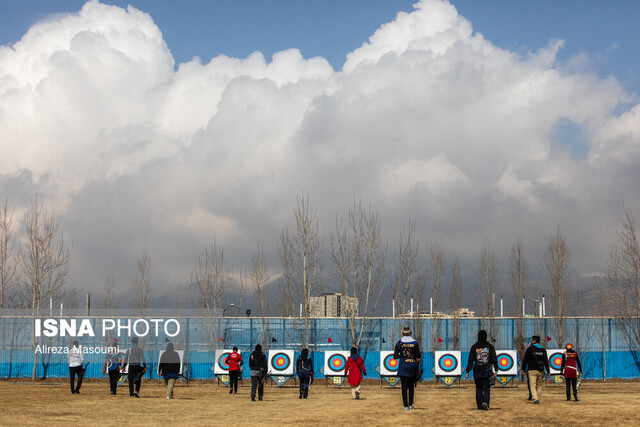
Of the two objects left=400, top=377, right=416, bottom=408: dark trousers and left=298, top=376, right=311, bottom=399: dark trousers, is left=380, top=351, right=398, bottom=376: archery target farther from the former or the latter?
left=400, top=377, right=416, bottom=408: dark trousers

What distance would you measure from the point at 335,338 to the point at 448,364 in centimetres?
1540

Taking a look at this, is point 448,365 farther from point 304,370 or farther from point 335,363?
point 304,370

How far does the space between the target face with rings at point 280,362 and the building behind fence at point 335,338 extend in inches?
419

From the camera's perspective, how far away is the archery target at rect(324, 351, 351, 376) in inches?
1448

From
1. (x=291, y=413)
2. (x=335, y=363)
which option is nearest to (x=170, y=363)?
(x=291, y=413)

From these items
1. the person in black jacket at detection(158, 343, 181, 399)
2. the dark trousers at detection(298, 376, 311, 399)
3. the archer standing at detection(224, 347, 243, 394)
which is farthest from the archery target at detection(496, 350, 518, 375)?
the person in black jacket at detection(158, 343, 181, 399)

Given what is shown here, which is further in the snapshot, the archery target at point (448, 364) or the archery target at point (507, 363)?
the archery target at point (507, 363)

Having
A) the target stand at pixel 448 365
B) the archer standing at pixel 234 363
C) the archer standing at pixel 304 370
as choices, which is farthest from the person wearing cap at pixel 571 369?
Result: the target stand at pixel 448 365

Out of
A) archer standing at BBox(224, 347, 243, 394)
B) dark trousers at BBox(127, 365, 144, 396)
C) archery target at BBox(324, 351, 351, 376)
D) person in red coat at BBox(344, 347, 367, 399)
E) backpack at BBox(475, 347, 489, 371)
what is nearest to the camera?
backpack at BBox(475, 347, 489, 371)

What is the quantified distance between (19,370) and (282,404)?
28033 millimetres

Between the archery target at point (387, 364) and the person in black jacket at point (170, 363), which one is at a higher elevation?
the person in black jacket at point (170, 363)

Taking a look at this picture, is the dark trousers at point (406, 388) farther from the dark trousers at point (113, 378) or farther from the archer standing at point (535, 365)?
the dark trousers at point (113, 378)

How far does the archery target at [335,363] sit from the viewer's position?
36.8 meters

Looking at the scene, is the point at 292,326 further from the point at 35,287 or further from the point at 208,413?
the point at 208,413
